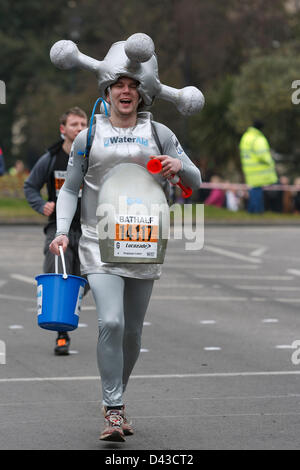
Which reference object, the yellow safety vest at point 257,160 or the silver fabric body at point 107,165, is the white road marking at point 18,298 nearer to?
the silver fabric body at point 107,165

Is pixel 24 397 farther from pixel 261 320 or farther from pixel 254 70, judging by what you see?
pixel 254 70

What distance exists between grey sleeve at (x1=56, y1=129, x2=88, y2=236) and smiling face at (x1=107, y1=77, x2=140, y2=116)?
9.4 inches

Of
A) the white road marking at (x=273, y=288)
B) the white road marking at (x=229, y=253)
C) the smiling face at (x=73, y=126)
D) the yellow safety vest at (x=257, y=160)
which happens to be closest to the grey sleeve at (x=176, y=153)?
the smiling face at (x=73, y=126)

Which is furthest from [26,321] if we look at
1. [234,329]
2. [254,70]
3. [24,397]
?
[254,70]

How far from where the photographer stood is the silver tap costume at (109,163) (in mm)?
6766

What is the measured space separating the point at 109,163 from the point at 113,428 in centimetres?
141

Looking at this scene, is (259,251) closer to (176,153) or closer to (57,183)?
(57,183)

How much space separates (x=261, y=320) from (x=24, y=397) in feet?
14.4

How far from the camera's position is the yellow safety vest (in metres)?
27.1

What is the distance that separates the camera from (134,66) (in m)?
6.80

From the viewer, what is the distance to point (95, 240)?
681 cm

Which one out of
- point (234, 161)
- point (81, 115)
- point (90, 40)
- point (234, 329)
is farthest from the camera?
point (90, 40)

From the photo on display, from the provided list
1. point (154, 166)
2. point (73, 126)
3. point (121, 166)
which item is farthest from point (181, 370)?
point (154, 166)

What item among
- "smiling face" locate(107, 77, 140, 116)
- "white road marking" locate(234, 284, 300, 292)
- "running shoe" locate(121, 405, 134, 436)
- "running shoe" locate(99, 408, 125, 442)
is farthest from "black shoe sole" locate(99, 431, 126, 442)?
"white road marking" locate(234, 284, 300, 292)
